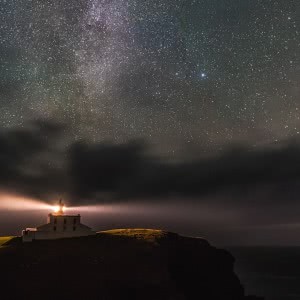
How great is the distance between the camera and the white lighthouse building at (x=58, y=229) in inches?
2295

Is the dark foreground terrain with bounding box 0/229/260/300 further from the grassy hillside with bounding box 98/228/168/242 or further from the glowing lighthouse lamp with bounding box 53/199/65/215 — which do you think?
the glowing lighthouse lamp with bounding box 53/199/65/215

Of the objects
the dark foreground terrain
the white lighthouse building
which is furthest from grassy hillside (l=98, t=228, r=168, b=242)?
the white lighthouse building

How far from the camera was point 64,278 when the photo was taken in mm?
47125

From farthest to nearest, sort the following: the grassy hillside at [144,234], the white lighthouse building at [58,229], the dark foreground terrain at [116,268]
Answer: the grassy hillside at [144,234] → the white lighthouse building at [58,229] → the dark foreground terrain at [116,268]

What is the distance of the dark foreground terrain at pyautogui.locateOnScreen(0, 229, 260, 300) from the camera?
46062mm

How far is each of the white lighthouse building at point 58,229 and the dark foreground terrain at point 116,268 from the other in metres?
1.68

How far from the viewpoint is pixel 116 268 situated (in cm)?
5038

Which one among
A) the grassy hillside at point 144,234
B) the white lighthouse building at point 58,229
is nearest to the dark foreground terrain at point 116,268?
the grassy hillside at point 144,234

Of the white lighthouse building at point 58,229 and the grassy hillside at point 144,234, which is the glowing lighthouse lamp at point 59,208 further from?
the grassy hillside at point 144,234

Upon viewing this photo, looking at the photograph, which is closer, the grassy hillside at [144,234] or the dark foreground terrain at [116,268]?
the dark foreground terrain at [116,268]

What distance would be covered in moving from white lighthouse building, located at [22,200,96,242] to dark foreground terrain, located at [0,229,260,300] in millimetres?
1678

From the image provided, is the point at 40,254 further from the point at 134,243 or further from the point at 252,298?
the point at 252,298

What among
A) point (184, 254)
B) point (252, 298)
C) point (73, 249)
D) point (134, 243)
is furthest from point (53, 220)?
point (252, 298)

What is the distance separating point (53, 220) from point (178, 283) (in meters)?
21.2
